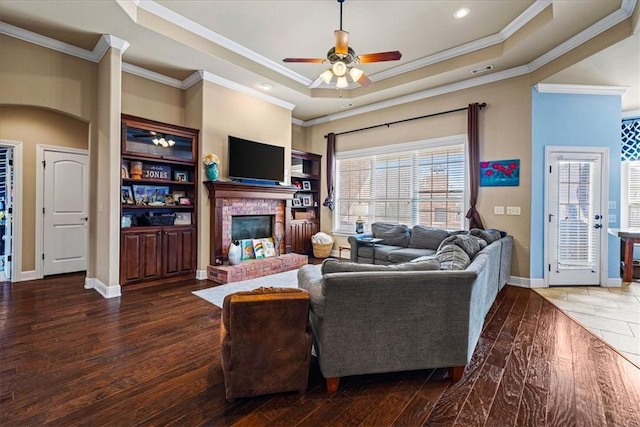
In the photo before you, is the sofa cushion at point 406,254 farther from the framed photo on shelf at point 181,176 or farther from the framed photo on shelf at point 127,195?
the framed photo on shelf at point 127,195

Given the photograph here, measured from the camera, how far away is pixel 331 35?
426 centimetres

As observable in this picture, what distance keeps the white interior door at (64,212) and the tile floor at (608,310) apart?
754cm

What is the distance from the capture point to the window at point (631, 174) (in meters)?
5.73

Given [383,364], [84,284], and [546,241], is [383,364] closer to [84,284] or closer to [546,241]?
[546,241]

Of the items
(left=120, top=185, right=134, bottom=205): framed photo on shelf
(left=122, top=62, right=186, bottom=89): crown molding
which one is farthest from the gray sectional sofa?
(left=122, top=62, right=186, bottom=89): crown molding

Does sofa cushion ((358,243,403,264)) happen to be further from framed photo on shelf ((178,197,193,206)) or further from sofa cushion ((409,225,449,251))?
framed photo on shelf ((178,197,193,206))

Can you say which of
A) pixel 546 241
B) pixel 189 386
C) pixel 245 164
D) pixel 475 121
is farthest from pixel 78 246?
pixel 546 241

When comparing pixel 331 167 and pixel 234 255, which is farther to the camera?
pixel 331 167

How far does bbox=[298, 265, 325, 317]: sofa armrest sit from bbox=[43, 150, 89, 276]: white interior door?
510 cm

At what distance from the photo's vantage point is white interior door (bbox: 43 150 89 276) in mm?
4977

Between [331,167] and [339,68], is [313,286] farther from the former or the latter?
[331,167]

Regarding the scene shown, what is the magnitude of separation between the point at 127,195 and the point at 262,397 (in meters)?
3.91

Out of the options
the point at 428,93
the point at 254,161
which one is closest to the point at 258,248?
the point at 254,161

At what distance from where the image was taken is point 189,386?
6.71ft
